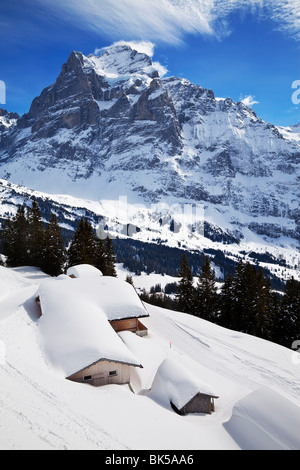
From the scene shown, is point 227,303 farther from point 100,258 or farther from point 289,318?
point 100,258

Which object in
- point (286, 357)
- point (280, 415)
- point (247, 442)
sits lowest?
point (286, 357)

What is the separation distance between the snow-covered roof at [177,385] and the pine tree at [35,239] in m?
37.0

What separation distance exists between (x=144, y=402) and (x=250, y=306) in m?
28.4

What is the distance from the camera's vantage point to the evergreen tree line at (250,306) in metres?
43.5

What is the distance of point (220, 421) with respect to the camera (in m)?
19.9

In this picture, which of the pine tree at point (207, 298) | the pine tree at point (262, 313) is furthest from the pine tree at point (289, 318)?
the pine tree at point (207, 298)

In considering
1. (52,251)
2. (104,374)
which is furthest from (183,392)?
(52,251)

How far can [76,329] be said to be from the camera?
23.8 meters
